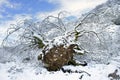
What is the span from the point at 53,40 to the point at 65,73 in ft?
6.47

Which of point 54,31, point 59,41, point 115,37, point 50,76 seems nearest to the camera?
point 50,76

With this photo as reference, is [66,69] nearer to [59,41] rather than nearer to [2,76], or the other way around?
[59,41]

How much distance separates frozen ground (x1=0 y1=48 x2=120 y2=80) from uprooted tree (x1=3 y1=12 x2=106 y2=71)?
565 millimetres

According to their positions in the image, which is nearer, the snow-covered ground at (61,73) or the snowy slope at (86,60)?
the snow-covered ground at (61,73)

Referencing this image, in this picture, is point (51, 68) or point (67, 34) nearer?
point (51, 68)

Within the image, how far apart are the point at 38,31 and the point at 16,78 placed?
3.46 meters

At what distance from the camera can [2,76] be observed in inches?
531

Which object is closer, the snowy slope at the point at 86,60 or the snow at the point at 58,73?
the snow at the point at 58,73

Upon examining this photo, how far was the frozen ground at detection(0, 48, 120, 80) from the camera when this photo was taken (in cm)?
1279

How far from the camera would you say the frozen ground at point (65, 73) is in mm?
12789

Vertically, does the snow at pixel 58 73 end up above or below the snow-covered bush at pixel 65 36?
below

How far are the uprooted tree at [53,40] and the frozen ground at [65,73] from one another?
56 cm

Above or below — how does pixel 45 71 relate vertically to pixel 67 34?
below

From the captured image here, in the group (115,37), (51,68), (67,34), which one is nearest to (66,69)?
(51,68)
